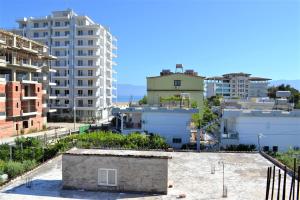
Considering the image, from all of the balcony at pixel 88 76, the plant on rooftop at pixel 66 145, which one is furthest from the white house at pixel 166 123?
the balcony at pixel 88 76

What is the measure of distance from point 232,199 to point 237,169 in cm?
557

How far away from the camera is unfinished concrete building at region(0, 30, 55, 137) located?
46531 mm

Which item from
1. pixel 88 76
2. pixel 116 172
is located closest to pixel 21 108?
pixel 88 76

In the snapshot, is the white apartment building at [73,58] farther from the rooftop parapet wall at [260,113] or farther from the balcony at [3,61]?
the rooftop parapet wall at [260,113]

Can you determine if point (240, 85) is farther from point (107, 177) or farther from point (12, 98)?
point (107, 177)

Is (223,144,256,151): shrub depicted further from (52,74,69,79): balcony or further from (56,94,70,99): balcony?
(52,74,69,79): balcony

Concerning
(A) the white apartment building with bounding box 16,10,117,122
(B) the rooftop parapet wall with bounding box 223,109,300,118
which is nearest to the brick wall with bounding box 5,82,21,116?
(A) the white apartment building with bounding box 16,10,117,122

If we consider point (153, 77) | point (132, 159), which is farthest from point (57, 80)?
point (132, 159)

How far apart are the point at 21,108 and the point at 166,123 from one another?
23.9 metres

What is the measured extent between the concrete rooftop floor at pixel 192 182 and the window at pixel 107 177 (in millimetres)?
622

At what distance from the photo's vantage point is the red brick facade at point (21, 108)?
4659 centimetres

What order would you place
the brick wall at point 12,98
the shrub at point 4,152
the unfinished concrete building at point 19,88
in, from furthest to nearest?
1. the brick wall at point 12,98
2. the unfinished concrete building at point 19,88
3. the shrub at point 4,152

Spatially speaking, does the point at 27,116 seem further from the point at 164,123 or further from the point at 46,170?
the point at 46,170

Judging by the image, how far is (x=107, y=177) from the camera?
16891mm
